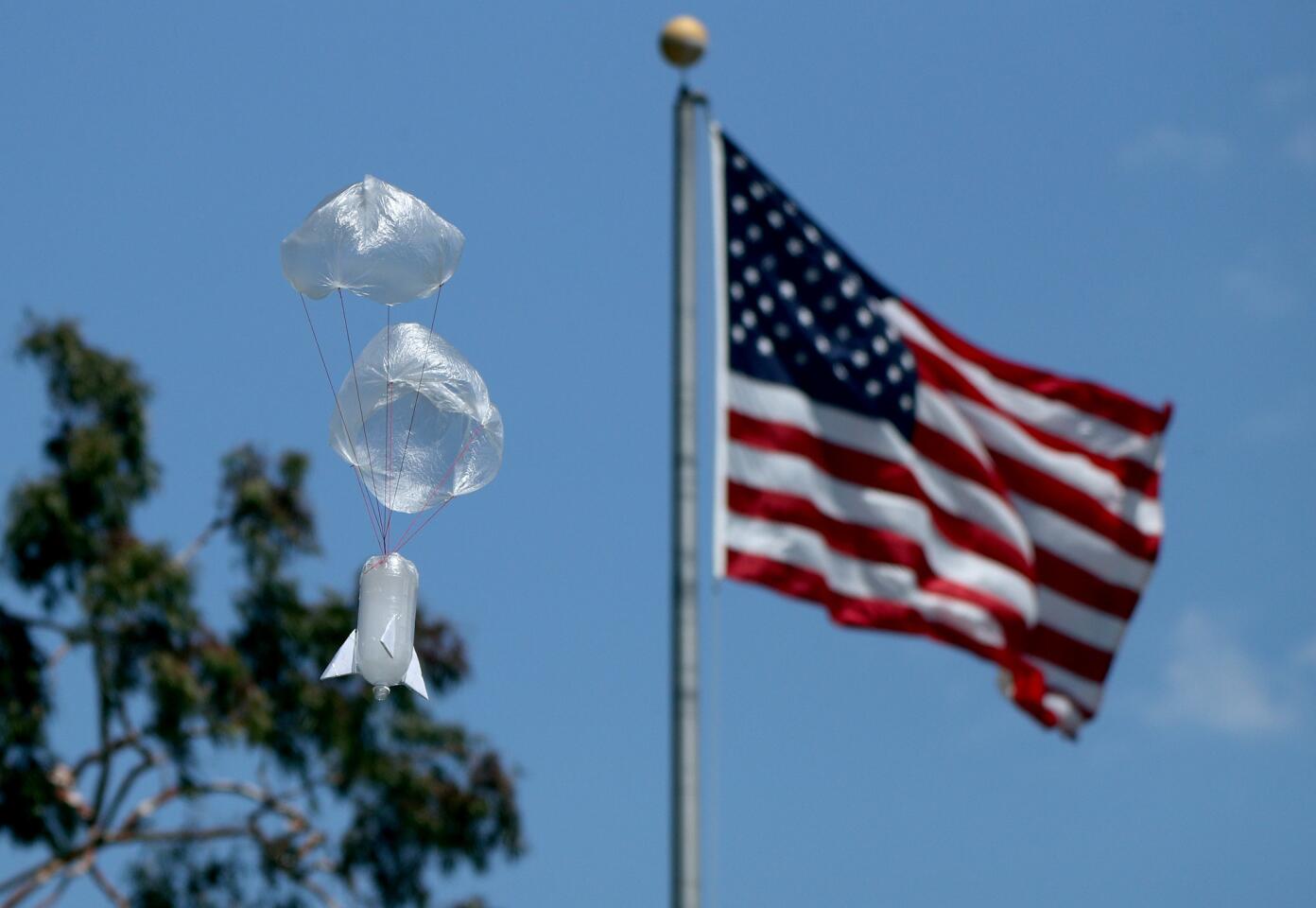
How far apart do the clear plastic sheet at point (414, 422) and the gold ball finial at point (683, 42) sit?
9.05ft

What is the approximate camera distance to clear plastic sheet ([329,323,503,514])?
1246 cm

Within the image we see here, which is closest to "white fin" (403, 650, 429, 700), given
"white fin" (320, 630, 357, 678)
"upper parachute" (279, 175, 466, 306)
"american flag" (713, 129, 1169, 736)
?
"white fin" (320, 630, 357, 678)

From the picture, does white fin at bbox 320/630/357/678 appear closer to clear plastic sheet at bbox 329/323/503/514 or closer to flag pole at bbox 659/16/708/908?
clear plastic sheet at bbox 329/323/503/514

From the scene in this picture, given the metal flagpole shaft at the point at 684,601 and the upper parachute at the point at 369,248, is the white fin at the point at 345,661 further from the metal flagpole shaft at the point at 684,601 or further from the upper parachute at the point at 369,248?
the metal flagpole shaft at the point at 684,601

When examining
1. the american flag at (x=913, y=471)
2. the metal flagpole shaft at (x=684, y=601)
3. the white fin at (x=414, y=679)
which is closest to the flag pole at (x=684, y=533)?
the metal flagpole shaft at (x=684, y=601)

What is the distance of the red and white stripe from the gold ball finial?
1920 millimetres

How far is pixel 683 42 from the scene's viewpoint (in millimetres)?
10586

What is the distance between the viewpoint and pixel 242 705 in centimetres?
3291

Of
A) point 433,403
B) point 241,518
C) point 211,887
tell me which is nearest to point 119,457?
point 241,518

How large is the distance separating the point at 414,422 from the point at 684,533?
3649 millimetres

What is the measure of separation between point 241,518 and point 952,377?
22508mm

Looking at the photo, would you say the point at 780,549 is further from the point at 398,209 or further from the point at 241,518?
the point at 241,518

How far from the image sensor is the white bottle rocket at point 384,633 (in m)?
11.3

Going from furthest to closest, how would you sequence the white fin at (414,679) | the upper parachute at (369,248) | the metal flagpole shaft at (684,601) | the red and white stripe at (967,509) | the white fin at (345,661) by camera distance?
the upper parachute at (369,248)
the red and white stripe at (967,509)
the white fin at (345,661)
the white fin at (414,679)
the metal flagpole shaft at (684,601)
